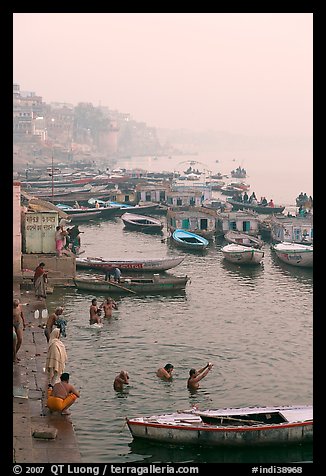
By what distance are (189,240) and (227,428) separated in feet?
48.8

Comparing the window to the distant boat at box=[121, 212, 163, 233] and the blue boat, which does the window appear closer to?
the distant boat at box=[121, 212, 163, 233]

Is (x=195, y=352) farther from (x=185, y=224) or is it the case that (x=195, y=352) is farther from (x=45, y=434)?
(x=185, y=224)

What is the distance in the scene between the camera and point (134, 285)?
50.4 ft

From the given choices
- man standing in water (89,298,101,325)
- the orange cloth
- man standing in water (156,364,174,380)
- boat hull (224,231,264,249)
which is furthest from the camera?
boat hull (224,231,264,249)

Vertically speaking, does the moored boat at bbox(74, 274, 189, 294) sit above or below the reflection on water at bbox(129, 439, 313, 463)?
above

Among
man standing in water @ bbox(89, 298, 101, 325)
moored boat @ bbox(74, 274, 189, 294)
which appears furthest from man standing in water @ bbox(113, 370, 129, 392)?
moored boat @ bbox(74, 274, 189, 294)

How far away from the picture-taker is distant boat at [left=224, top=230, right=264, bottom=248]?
851 inches

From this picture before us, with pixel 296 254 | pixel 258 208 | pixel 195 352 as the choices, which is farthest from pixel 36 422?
pixel 258 208

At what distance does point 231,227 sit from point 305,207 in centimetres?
755

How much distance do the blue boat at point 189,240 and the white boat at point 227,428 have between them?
14.1 metres

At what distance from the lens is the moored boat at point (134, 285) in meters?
15.0

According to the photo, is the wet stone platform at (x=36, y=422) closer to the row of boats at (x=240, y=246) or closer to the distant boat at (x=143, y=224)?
the row of boats at (x=240, y=246)

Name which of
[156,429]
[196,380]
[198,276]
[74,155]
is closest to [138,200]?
[198,276]

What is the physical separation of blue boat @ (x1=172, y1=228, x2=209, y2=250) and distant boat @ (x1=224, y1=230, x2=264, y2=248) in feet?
2.06
